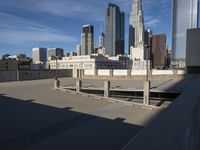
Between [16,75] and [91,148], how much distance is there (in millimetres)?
30006

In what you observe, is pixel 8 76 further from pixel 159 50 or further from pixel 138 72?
pixel 159 50

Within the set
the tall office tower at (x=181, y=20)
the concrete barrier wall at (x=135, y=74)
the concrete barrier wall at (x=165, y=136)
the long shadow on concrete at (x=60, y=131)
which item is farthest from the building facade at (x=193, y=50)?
the tall office tower at (x=181, y=20)

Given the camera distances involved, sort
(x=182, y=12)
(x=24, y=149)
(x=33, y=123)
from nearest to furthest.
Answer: (x=24, y=149) → (x=33, y=123) → (x=182, y=12)

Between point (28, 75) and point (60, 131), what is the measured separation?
2946 centimetres

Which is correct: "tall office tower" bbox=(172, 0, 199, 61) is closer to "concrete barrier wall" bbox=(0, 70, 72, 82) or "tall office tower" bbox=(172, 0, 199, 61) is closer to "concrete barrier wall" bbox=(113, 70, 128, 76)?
"concrete barrier wall" bbox=(113, 70, 128, 76)

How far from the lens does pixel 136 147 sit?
2.18 meters

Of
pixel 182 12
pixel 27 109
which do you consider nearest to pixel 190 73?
pixel 27 109

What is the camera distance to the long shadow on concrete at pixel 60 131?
767 cm

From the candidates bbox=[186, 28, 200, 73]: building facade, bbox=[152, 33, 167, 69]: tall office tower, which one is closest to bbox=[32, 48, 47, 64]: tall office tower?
bbox=[152, 33, 167, 69]: tall office tower

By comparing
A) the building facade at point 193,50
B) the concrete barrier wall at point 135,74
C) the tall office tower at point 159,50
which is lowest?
the concrete barrier wall at point 135,74

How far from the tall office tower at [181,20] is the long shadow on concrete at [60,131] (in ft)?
467

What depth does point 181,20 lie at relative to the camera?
5881 inches

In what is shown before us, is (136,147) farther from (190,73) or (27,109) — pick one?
(190,73)

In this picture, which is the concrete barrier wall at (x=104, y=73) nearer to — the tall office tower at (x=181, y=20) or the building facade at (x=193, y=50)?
the building facade at (x=193, y=50)
